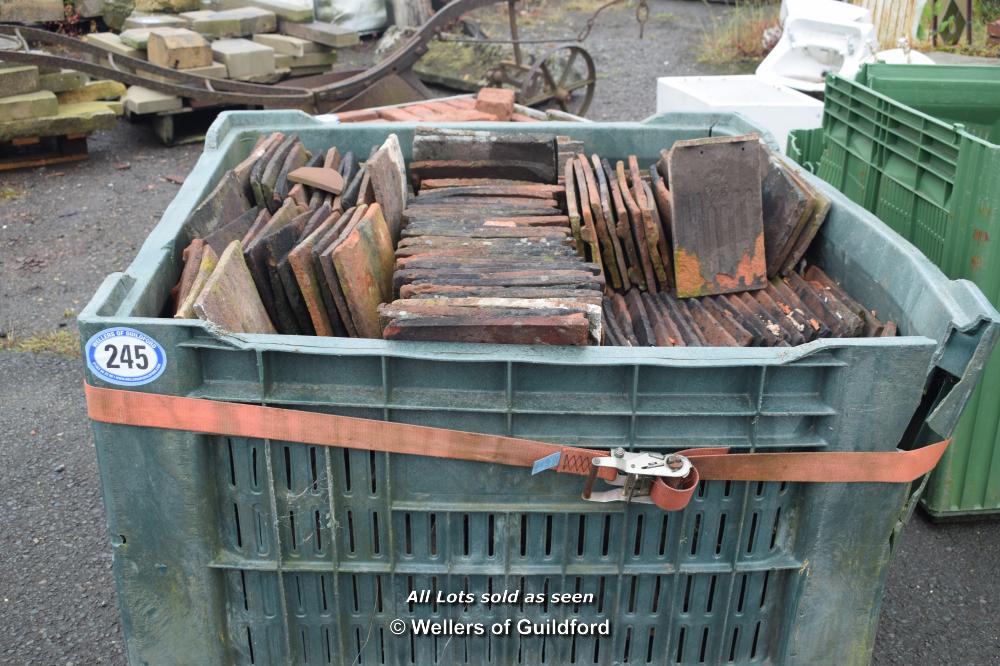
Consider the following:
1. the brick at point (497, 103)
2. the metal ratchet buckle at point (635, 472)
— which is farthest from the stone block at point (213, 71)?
the metal ratchet buckle at point (635, 472)

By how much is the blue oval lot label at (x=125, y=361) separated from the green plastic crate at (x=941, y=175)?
2275 mm

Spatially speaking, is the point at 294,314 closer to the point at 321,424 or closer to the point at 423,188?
the point at 321,424

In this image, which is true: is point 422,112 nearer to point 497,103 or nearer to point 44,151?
point 497,103

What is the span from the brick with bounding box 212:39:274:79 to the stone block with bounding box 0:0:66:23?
1.91 meters

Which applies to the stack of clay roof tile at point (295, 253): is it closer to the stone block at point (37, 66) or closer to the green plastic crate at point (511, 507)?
the green plastic crate at point (511, 507)

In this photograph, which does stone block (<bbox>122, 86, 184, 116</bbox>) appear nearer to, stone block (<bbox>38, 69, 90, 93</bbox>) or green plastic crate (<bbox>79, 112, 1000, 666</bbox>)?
stone block (<bbox>38, 69, 90, 93</bbox>)

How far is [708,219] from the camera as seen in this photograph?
9.19 ft

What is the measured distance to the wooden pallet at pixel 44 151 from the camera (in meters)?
7.32

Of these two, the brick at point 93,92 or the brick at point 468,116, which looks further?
the brick at point 93,92

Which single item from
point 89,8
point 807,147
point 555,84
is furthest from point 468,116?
point 89,8

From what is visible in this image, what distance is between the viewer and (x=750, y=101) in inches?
231

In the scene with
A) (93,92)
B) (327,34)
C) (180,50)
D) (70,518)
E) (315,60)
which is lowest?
(70,518)

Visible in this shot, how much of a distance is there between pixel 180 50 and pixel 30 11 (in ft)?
6.86

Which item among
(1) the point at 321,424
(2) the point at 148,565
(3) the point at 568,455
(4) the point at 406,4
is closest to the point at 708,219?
(3) the point at 568,455
